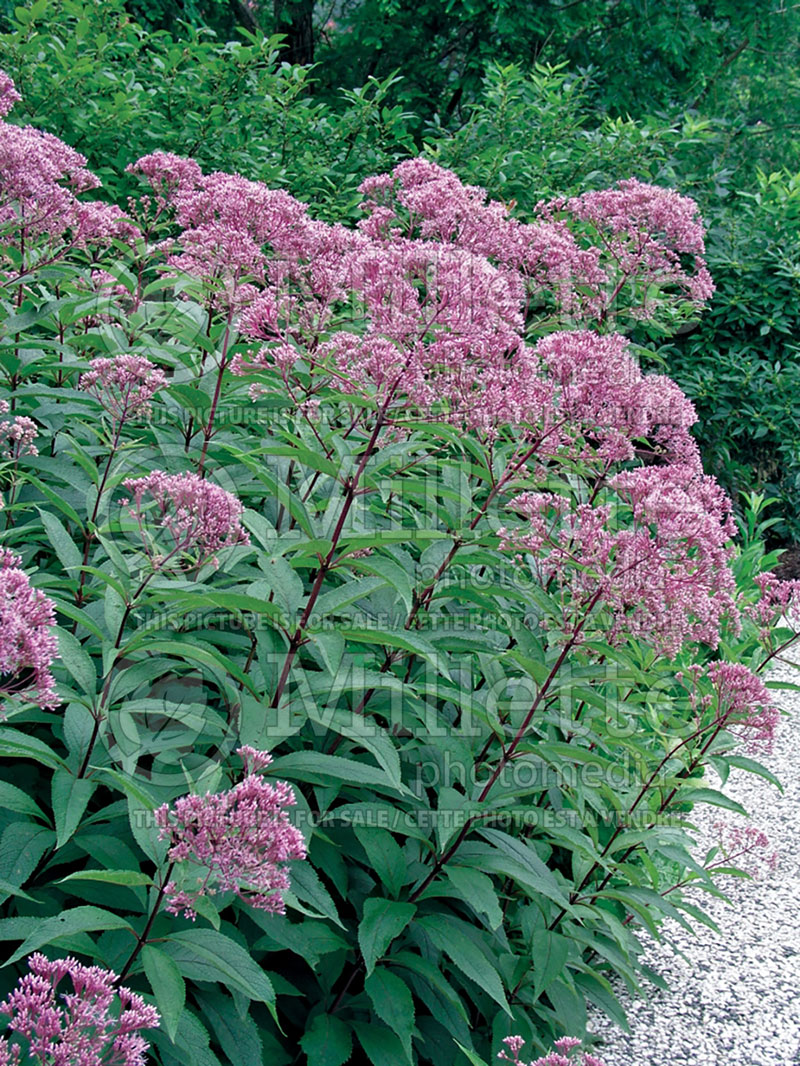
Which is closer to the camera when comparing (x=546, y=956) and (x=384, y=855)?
(x=384, y=855)

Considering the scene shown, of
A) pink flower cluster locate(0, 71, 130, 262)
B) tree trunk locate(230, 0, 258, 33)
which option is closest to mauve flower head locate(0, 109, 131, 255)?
pink flower cluster locate(0, 71, 130, 262)

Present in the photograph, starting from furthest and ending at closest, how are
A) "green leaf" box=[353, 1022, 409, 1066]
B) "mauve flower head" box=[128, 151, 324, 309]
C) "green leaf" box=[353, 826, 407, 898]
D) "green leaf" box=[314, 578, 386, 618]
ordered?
"mauve flower head" box=[128, 151, 324, 309] < "green leaf" box=[353, 826, 407, 898] < "green leaf" box=[353, 1022, 409, 1066] < "green leaf" box=[314, 578, 386, 618]

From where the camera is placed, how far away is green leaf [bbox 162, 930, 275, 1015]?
1.77 m

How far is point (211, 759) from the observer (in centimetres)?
224

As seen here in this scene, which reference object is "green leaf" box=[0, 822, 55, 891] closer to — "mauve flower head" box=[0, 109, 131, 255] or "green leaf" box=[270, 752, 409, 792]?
"green leaf" box=[270, 752, 409, 792]

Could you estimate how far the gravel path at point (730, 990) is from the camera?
11.7 ft

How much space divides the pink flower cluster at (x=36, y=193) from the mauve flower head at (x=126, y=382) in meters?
0.68

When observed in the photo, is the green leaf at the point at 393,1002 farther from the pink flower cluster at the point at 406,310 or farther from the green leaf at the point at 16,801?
the pink flower cluster at the point at 406,310

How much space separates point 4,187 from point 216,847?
2344mm

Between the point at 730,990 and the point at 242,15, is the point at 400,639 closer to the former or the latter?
the point at 730,990

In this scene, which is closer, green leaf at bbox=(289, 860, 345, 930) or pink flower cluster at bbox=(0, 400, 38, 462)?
green leaf at bbox=(289, 860, 345, 930)

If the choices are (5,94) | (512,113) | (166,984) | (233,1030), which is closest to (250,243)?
(5,94)

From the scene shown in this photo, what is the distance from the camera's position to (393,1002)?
2.28 m

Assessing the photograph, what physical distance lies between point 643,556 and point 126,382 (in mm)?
1535
